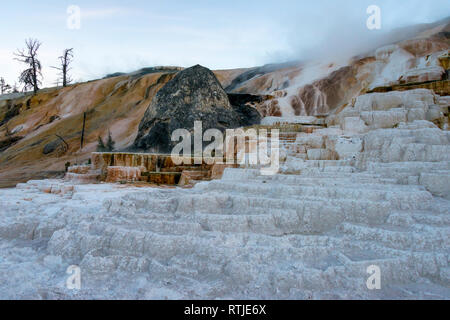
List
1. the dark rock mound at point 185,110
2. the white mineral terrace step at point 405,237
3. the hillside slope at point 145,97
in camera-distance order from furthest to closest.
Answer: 1. the hillside slope at point 145,97
2. the dark rock mound at point 185,110
3. the white mineral terrace step at point 405,237

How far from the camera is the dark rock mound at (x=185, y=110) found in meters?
14.6

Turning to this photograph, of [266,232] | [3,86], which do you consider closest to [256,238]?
[266,232]

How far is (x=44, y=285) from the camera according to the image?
2.63 metres

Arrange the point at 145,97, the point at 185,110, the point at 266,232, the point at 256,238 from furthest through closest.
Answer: the point at 145,97, the point at 185,110, the point at 266,232, the point at 256,238

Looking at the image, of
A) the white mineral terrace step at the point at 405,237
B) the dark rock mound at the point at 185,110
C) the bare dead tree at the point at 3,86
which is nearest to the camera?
the white mineral terrace step at the point at 405,237

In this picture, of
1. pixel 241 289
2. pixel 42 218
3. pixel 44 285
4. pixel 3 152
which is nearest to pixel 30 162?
pixel 3 152

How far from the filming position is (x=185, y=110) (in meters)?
14.8

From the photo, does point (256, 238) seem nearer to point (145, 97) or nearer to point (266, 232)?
point (266, 232)

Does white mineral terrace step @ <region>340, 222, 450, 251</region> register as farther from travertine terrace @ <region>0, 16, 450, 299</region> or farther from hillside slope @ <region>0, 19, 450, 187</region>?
hillside slope @ <region>0, 19, 450, 187</region>

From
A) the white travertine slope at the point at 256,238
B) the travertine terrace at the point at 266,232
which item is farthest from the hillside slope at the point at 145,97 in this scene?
the white travertine slope at the point at 256,238

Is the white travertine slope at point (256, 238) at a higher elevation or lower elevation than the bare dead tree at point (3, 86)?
lower

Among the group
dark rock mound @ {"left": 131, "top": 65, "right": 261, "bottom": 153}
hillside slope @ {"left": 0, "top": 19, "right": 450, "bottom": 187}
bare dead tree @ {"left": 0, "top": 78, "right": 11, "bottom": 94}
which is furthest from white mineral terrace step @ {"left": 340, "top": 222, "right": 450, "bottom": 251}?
bare dead tree @ {"left": 0, "top": 78, "right": 11, "bottom": 94}

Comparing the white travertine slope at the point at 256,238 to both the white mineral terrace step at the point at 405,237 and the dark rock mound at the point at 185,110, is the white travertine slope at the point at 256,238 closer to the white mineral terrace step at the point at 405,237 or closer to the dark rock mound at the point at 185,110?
the white mineral terrace step at the point at 405,237

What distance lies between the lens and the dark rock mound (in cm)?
1464
